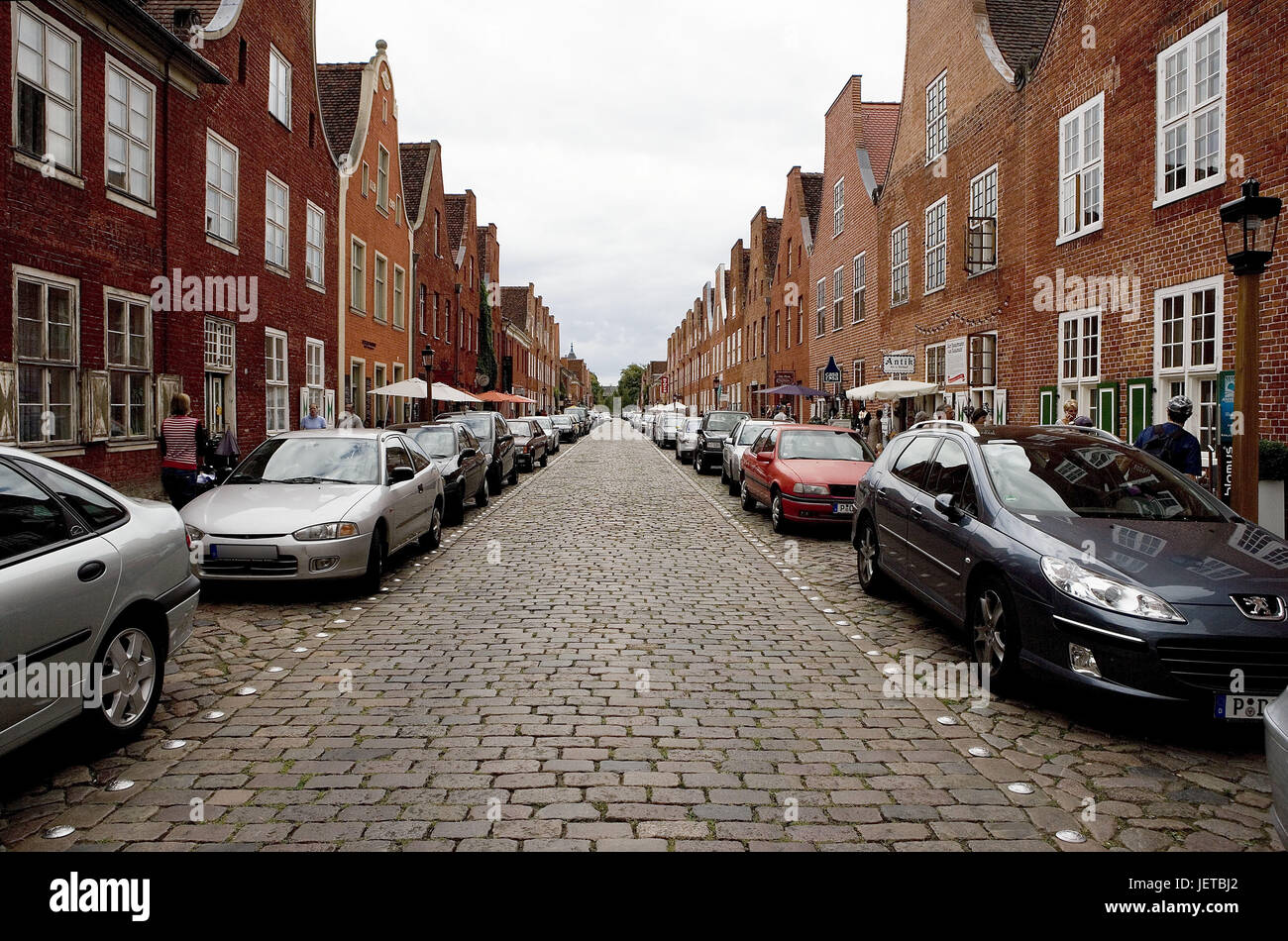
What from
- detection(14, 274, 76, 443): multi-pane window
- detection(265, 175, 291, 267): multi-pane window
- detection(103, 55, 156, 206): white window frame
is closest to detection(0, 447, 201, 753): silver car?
detection(14, 274, 76, 443): multi-pane window

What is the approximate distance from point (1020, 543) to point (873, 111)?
3064 cm

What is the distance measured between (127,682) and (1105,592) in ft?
16.5

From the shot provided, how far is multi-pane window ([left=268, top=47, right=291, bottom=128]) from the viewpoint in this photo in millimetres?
19469

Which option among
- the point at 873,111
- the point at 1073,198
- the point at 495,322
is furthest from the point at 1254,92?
the point at 495,322

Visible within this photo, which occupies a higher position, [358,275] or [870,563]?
[358,275]

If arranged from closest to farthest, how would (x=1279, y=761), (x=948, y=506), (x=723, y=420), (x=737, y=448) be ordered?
1. (x=1279, y=761)
2. (x=948, y=506)
3. (x=737, y=448)
4. (x=723, y=420)

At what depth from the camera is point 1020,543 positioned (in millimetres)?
5492

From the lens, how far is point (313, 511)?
8.27 metres

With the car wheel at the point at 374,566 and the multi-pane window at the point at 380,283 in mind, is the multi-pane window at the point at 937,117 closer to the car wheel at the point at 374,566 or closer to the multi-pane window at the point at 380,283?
the multi-pane window at the point at 380,283

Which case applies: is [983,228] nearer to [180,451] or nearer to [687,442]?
[687,442]

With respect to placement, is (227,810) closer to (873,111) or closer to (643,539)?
(643,539)

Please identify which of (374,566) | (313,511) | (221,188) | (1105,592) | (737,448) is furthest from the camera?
(737,448)

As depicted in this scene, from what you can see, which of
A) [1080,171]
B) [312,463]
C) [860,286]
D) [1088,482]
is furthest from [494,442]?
[860,286]

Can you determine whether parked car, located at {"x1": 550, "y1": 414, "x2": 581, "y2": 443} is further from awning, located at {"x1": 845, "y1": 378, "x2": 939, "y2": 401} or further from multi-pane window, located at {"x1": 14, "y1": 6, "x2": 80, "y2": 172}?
multi-pane window, located at {"x1": 14, "y1": 6, "x2": 80, "y2": 172}
